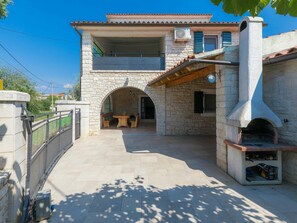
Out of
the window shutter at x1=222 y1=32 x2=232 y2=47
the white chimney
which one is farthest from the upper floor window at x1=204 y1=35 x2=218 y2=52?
the white chimney

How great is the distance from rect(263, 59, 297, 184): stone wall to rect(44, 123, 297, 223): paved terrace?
520 millimetres

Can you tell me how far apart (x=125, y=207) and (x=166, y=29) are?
10.1 meters

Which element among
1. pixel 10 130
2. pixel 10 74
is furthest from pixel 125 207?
pixel 10 74

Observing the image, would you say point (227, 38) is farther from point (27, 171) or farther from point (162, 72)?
point (27, 171)

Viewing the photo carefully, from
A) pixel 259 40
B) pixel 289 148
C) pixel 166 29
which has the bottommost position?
pixel 289 148

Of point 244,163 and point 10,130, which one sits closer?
point 10,130

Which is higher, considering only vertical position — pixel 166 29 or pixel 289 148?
pixel 166 29

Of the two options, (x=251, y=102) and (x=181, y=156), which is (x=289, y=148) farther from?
(x=181, y=156)

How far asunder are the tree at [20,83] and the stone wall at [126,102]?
13056 millimetres

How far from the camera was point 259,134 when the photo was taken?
4547 millimetres

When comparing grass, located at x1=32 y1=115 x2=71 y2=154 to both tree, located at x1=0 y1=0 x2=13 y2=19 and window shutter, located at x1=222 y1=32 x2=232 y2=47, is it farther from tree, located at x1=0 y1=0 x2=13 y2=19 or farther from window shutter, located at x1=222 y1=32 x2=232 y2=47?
window shutter, located at x1=222 y1=32 x2=232 y2=47

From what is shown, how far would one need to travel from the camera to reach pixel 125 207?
306 cm

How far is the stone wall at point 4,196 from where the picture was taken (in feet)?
6.93

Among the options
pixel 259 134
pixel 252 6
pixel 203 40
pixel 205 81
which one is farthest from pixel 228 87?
pixel 203 40
